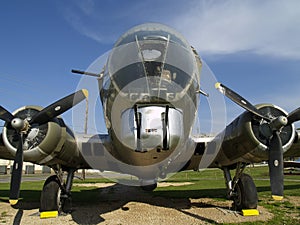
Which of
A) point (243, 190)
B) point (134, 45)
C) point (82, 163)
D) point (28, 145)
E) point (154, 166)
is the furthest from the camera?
point (82, 163)

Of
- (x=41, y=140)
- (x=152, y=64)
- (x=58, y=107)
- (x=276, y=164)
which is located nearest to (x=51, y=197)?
(x=41, y=140)

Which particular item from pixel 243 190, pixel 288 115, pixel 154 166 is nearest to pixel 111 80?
pixel 154 166

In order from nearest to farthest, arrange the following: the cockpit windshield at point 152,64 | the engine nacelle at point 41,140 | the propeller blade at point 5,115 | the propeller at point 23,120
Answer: the cockpit windshield at point 152,64, the propeller at point 23,120, the engine nacelle at point 41,140, the propeller blade at point 5,115

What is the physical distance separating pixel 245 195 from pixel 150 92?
5062 millimetres

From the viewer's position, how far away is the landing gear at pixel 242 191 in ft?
27.8

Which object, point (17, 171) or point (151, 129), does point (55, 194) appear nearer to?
point (17, 171)

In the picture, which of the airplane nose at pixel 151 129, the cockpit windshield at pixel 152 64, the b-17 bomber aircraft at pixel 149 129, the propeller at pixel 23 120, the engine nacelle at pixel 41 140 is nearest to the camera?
the airplane nose at pixel 151 129

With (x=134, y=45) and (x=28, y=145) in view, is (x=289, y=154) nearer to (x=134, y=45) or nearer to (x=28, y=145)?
(x=134, y=45)

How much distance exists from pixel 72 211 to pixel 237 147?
5.30m

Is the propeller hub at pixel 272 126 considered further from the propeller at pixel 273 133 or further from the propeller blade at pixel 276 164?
the propeller blade at pixel 276 164

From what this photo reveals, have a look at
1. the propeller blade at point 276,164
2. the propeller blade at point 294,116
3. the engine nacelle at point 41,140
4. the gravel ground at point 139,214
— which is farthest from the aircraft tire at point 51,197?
the propeller blade at point 294,116

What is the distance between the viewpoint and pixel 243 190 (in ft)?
28.4

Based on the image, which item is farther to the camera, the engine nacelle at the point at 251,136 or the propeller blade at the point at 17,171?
the engine nacelle at the point at 251,136

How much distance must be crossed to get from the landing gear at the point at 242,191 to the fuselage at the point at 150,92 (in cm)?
331
